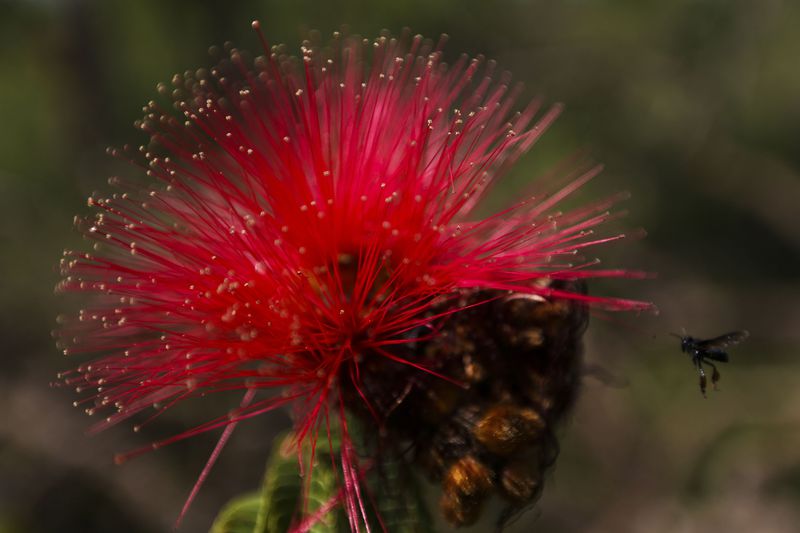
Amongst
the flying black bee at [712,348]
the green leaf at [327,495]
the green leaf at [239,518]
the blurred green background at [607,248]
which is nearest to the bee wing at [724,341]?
the flying black bee at [712,348]

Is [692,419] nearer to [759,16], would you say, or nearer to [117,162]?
[759,16]

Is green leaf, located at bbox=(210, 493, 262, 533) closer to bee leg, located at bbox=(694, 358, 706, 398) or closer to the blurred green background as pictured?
bee leg, located at bbox=(694, 358, 706, 398)

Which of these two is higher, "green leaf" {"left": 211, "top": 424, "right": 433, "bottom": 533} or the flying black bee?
the flying black bee

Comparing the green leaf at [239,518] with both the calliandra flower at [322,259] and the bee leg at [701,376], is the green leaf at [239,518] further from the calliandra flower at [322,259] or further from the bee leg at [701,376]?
the bee leg at [701,376]

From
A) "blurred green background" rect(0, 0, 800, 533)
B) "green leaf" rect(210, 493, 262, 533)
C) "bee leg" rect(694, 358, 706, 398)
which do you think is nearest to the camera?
"bee leg" rect(694, 358, 706, 398)

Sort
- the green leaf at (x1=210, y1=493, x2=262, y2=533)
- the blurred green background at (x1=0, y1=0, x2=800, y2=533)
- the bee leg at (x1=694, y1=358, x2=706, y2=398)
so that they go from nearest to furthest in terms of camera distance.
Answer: the bee leg at (x1=694, y1=358, x2=706, y2=398)
the green leaf at (x1=210, y1=493, x2=262, y2=533)
the blurred green background at (x1=0, y1=0, x2=800, y2=533)

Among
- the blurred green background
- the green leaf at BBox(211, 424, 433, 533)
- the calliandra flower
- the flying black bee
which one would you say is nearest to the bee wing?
the flying black bee
